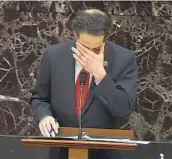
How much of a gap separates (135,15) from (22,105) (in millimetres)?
1364

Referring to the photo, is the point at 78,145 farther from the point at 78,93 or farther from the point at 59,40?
the point at 59,40

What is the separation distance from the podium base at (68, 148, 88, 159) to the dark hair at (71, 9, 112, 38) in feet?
2.13

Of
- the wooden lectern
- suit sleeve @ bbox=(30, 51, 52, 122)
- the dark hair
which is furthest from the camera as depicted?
suit sleeve @ bbox=(30, 51, 52, 122)

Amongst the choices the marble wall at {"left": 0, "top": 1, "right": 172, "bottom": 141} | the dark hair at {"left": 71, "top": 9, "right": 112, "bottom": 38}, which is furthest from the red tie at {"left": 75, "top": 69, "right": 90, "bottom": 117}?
the marble wall at {"left": 0, "top": 1, "right": 172, "bottom": 141}

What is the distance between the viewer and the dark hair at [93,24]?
9.71 ft

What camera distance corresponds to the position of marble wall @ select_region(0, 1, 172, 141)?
5.10 m

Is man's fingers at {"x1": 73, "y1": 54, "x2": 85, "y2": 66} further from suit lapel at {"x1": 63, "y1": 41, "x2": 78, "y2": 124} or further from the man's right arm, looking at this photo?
the man's right arm

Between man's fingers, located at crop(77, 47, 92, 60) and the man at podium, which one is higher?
man's fingers, located at crop(77, 47, 92, 60)

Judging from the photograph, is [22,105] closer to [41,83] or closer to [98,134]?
[41,83]

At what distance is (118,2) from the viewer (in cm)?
512

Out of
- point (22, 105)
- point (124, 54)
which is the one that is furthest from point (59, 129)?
point (22, 105)

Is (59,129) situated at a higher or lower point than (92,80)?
lower

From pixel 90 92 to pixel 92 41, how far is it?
292 millimetres

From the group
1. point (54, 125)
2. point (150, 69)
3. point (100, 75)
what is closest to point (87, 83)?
point (100, 75)
